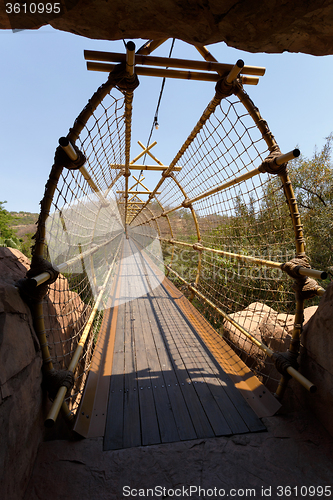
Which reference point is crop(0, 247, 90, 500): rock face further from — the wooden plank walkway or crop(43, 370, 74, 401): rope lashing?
the wooden plank walkway

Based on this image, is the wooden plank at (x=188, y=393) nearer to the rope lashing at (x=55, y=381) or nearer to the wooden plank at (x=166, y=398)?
the wooden plank at (x=166, y=398)

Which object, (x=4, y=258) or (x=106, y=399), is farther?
(x=106, y=399)

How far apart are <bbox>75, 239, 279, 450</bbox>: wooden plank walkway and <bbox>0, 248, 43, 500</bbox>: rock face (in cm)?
36

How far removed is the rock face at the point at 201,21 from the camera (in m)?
1.02

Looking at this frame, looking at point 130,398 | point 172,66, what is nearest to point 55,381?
point 130,398

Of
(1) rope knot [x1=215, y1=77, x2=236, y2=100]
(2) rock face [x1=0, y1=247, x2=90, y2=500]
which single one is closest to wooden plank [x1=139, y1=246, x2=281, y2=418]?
(2) rock face [x1=0, y1=247, x2=90, y2=500]

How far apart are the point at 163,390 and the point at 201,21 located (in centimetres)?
212

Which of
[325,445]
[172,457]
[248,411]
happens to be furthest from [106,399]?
[325,445]

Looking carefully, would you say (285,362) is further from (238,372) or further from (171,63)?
(171,63)

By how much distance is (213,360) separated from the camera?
2.11 metres

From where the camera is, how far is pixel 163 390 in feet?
5.73

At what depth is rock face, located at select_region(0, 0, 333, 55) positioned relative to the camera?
1.02 metres

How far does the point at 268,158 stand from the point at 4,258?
66.1 inches

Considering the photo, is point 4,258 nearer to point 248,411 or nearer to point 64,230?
point 64,230
